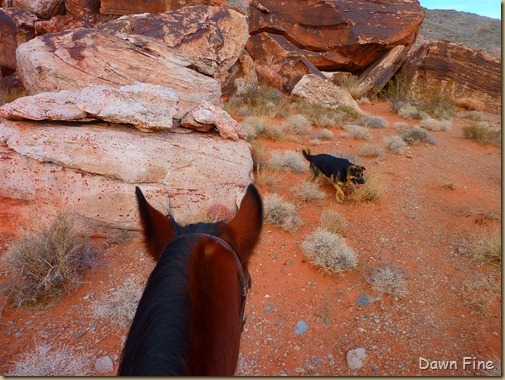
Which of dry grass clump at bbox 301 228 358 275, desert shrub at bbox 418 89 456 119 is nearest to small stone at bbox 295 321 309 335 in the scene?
dry grass clump at bbox 301 228 358 275

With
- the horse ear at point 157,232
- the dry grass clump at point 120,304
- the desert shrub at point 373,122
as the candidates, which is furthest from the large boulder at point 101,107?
the desert shrub at point 373,122

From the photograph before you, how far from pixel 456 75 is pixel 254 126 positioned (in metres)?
12.9

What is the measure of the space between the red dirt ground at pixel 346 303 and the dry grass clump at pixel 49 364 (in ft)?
0.52

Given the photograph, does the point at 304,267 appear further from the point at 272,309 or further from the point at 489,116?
the point at 489,116

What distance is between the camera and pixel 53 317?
3.13m

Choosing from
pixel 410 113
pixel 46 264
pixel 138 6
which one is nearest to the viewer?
pixel 46 264

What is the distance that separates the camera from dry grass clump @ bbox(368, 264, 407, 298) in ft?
11.7

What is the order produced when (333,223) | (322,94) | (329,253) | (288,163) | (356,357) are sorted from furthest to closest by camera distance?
(322,94), (288,163), (333,223), (329,253), (356,357)

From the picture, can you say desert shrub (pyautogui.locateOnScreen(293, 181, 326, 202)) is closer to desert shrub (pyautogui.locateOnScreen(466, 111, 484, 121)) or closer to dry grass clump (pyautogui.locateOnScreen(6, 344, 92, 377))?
dry grass clump (pyautogui.locateOnScreen(6, 344, 92, 377))

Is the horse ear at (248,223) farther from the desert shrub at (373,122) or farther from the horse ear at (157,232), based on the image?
the desert shrub at (373,122)

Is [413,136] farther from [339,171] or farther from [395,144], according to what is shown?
[339,171]

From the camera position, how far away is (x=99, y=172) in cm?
424

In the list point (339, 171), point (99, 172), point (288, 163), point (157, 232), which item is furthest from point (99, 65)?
point (157, 232)

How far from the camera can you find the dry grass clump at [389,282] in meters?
3.58
